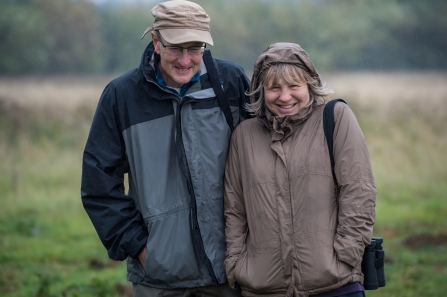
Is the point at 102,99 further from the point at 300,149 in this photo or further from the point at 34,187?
the point at 34,187

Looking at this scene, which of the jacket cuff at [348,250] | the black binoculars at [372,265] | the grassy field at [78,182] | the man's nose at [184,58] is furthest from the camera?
the grassy field at [78,182]

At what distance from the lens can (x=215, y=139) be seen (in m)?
3.16

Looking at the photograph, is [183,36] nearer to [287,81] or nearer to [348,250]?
[287,81]

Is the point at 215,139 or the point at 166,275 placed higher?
the point at 215,139

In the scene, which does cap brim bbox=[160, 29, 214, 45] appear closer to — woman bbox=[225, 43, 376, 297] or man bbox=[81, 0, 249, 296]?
man bbox=[81, 0, 249, 296]

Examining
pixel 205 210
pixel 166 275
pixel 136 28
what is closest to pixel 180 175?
pixel 205 210

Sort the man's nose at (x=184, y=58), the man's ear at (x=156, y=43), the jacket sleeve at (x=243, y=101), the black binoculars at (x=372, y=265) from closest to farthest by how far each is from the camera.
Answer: the black binoculars at (x=372, y=265) < the man's nose at (x=184, y=58) < the man's ear at (x=156, y=43) < the jacket sleeve at (x=243, y=101)

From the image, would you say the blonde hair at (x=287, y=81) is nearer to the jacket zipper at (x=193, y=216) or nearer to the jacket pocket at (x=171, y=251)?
the jacket zipper at (x=193, y=216)

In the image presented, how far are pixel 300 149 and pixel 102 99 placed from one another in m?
1.05

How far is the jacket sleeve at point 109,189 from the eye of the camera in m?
3.15

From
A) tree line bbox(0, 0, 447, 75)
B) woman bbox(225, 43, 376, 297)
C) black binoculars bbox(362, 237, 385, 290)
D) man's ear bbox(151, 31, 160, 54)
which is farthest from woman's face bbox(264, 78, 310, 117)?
tree line bbox(0, 0, 447, 75)

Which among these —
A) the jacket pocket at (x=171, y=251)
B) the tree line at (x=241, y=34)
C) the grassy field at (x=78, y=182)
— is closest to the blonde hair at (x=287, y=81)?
the jacket pocket at (x=171, y=251)

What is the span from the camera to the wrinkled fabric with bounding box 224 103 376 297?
281 cm

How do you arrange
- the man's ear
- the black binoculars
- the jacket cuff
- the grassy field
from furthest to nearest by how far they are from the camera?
the grassy field, the man's ear, the black binoculars, the jacket cuff
